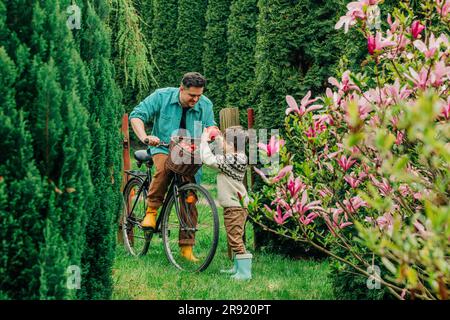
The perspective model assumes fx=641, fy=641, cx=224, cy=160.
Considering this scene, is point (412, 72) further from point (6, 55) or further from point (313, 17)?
point (313, 17)

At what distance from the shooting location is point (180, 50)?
20.7 m

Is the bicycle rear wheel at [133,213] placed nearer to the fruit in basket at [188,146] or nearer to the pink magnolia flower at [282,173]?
the fruit in basket at [188,146]

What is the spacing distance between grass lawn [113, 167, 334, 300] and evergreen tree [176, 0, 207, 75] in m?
14.3

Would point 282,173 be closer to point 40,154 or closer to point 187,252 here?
point 40,154

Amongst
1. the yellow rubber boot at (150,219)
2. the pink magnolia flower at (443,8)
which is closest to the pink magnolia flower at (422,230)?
Result: the pink magnolia flower at (443,8)

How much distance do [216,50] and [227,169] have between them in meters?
13.9

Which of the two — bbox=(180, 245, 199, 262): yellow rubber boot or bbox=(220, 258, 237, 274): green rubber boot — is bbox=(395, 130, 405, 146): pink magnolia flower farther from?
bbox=(180, 245, 199, 262): yellow rubber boot

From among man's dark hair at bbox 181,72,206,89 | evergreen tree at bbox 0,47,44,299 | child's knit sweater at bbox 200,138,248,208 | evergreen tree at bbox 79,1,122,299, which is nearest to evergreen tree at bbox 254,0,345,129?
man's dark hair at bbox 181,72,206,89

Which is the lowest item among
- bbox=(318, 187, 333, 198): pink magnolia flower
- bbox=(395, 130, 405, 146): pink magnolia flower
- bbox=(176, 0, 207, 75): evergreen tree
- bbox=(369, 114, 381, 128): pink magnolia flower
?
bbox=(318, 187, 333, 198): pink magnolia flower

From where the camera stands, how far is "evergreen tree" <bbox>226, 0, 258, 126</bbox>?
54.5 ft

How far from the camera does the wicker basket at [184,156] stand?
5.81 metres

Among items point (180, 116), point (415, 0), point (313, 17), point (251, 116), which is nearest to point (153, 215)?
point (180, 116)

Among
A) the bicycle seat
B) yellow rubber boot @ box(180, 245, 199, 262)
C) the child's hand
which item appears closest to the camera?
the child's hand
